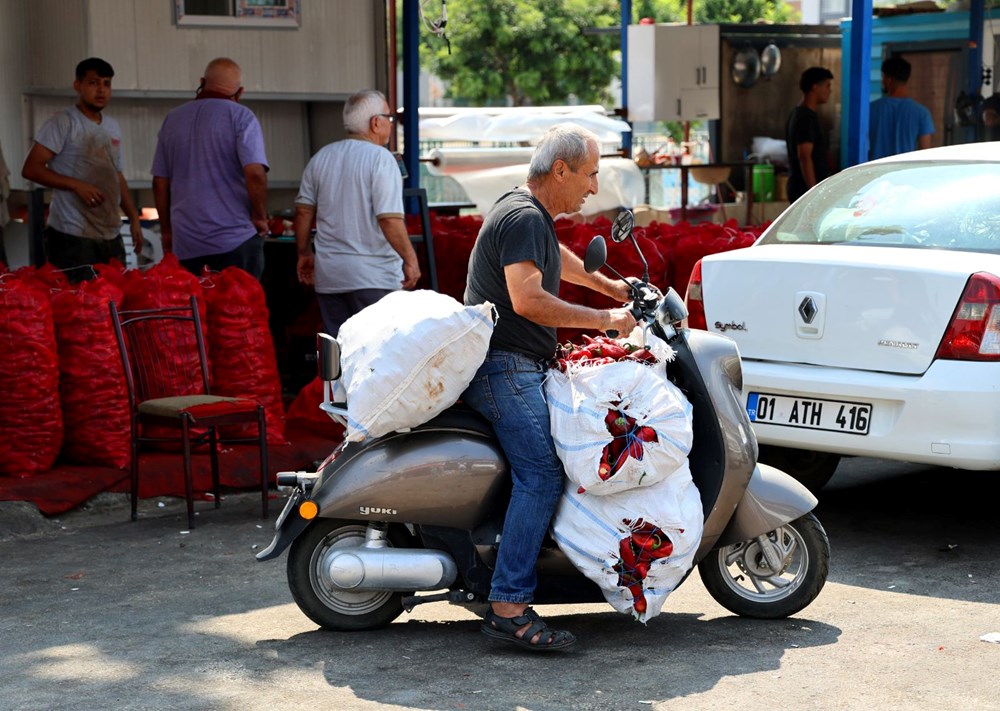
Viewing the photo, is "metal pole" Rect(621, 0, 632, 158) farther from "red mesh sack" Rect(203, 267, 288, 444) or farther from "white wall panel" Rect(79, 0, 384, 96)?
"red mesh sack" Rect(203, 267, 288, 444)

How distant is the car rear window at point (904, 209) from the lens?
6281mm

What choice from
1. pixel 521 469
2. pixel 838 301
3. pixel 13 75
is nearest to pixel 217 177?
pixel 13 75

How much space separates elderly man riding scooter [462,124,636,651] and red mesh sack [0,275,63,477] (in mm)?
2910

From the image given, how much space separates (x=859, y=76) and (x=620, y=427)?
592 cm

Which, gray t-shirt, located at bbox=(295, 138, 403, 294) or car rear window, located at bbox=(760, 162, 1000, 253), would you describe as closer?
car rear window, located at bbox=(760, 162, 1000, 253)

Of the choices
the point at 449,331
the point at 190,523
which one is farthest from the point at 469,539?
the point at 190,523

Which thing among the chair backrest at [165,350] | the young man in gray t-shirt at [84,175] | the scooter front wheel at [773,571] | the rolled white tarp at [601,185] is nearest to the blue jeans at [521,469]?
the scooter front wheel at [773,571]

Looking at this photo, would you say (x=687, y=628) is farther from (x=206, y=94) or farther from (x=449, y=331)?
(x=206, y=94)

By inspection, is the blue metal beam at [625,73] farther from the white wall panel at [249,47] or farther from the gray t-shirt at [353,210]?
the gray t-shirt at [353,210]

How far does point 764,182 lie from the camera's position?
18.9 m

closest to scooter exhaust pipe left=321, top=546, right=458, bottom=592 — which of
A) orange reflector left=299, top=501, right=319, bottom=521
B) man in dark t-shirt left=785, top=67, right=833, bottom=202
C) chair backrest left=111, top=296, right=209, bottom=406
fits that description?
orange reflector left=299, top=501, right=319, bottom=521

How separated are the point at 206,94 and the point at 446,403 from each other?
4432 mm

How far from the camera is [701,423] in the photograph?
4953 mm

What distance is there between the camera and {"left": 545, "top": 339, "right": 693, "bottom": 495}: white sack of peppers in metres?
4.73
